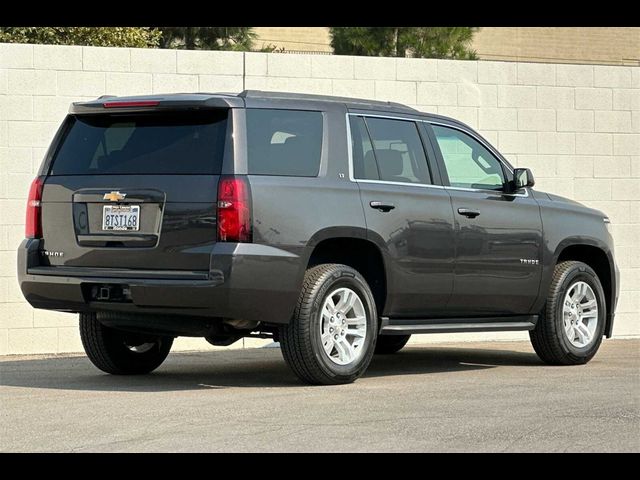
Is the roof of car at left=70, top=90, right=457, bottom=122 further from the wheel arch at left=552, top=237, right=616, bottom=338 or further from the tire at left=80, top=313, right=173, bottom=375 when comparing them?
the wheel arch at left=552, top=237, right=616, bottom=338

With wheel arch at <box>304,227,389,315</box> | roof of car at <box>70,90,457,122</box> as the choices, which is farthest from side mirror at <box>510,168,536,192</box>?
wheel arch at <box>304,227,389,315</box>

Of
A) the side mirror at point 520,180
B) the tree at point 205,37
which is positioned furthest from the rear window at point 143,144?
the tree at point 205,37

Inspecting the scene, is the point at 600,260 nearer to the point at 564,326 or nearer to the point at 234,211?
the point at 564,326

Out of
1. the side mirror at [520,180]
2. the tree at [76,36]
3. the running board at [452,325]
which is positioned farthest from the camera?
the tree at [76,36]

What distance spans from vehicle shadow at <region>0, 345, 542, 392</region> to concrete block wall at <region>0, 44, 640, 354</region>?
111 cm

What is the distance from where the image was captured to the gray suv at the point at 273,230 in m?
9.40

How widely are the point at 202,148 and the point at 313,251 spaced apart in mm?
1060

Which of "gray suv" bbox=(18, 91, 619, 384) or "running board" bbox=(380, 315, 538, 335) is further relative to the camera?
"running board" bbox=(380, 315, 538, 335)

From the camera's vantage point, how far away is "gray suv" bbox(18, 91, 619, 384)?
9398 millimetres

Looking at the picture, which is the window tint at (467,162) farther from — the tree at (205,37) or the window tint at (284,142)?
the tree at (205,37)

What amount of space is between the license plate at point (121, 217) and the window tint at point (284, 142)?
83 cm

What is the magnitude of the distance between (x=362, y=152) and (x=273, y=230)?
48.3 inches
